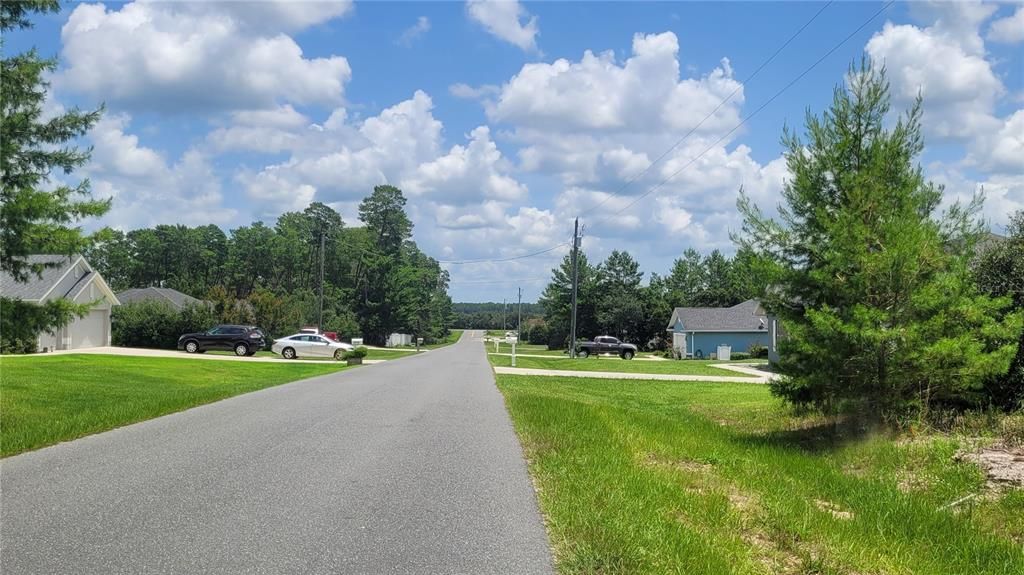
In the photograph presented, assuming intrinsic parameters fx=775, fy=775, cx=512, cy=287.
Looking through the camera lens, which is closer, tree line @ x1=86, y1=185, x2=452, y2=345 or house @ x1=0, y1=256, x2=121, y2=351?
house @ x1=0, y1=256, x2=121, y2=351

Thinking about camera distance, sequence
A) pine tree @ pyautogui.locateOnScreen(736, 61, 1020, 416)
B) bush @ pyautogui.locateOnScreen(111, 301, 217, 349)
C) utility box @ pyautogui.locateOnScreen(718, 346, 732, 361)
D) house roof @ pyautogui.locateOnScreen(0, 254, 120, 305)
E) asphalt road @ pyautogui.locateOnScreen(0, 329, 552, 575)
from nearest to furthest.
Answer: asphalt road @ pyautogui.locateOnScreen(0, 329, 552, 575) → pine tree @ pyautogui.locateOnScreen(736, 61, 1020, 416) → house roof @ pyautogui.locateOnScreen(0, 254, 120, 305) → bush @ pyautogui.locateOnScreen(111, 301, 217, 349) → utility box @ pyautogui.locateOnScreen(718, 346, 732, 361)

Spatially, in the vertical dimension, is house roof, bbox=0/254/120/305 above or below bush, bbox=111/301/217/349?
above

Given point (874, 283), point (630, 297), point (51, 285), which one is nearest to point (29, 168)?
point (874, 283)

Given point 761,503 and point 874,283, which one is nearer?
point 761,503

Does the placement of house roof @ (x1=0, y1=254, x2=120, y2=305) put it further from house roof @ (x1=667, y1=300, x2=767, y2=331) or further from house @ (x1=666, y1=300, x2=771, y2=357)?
house roof @ (x1=667, y1=300, x2=767, y2=331)

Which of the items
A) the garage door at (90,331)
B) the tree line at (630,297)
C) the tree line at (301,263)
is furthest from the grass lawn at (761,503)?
the tree line at (301,263)

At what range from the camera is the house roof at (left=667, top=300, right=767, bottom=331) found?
63.3 meters

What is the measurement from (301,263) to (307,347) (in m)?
69.3

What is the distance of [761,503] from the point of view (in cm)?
702

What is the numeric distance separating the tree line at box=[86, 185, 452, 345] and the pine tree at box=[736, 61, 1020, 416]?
266 feet

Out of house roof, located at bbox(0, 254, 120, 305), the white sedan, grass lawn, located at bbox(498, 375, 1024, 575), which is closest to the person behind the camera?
grass lawn, located at bbox(498, 375, 1024, 575)

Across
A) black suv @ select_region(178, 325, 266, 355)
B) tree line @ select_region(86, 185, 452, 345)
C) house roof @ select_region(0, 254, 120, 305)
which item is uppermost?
tree line @ select_region(86, 185, 452, 345)

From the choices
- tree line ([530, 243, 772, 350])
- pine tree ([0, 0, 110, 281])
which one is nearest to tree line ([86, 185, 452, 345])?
tree line ([530, 243, 772, 350])

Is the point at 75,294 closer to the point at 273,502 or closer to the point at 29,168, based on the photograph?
the point at 29,168
